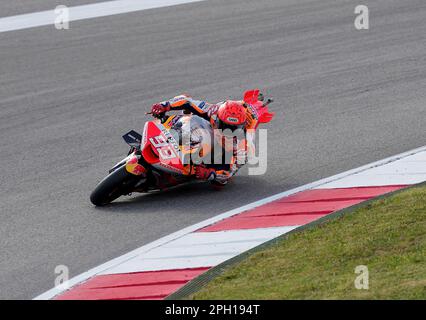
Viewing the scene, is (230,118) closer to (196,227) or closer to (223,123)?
(223,123)

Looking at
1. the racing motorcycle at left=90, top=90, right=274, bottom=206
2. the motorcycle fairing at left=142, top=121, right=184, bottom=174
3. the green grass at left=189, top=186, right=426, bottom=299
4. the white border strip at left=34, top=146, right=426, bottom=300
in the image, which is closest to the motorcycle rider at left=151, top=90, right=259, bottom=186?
the racing motorcycle at left=90, top=90, right=274, bottom=206

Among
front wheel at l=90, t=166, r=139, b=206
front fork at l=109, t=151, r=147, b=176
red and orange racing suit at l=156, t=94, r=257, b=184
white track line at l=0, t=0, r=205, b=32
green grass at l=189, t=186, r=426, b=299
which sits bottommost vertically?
green grass at l=189, t=186, r=426, b=299

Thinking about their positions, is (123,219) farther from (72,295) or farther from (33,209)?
(72,295)

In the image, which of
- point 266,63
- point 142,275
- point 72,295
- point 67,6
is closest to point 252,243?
point 142,275

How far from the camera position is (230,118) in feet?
38.3

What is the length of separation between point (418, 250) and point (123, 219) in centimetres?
336

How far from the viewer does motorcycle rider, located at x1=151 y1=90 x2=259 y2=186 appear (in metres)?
11.7

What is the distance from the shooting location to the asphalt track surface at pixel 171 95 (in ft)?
36.7

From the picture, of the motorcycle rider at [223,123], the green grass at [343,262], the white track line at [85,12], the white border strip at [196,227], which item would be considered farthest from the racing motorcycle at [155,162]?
the white track line at [85,12]

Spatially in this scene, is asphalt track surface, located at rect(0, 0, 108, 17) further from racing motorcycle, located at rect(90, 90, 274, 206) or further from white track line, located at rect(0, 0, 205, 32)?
racing motorcycle, located at rect(90, 90, 274, 206)

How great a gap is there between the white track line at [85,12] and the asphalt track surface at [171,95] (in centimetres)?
37

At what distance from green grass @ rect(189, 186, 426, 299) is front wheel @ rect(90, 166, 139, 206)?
2.25 meters

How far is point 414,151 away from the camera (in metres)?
12.9

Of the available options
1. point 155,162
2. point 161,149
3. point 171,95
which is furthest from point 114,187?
point 171,95
